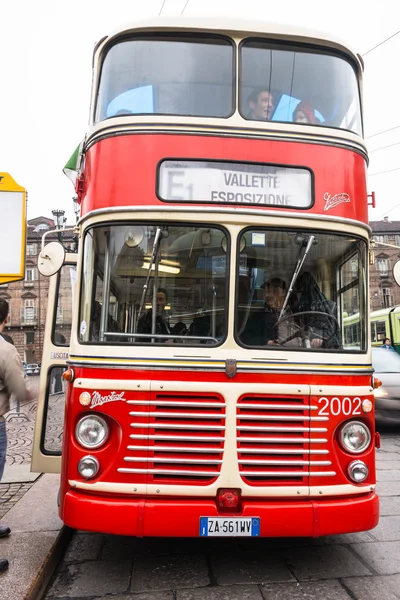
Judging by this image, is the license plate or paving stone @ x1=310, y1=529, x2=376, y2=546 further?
paving stone @ x1=310, y1=529, x2=376, y2=546

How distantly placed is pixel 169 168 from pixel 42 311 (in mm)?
67550

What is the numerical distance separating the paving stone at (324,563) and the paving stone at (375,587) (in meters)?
A: 0.13

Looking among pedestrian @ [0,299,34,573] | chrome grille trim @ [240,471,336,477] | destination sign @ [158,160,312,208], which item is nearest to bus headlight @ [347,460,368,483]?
chrome grille trim @ [240,471,336,477]

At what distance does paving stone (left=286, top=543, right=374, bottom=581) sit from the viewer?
412 centimetres

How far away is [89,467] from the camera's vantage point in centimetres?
386

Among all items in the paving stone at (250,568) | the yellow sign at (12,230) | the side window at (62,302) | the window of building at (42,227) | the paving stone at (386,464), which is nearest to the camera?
the paving stone at (250,568)

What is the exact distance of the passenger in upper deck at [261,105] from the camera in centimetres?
433

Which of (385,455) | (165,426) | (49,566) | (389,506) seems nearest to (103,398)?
(165,426)

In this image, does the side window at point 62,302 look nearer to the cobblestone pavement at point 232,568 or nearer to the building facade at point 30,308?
the cobblestone pavement at point 232,568

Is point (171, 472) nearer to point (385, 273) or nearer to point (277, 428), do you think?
point (277, 428)

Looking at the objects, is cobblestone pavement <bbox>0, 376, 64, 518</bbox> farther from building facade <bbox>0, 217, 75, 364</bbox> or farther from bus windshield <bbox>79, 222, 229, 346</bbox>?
building facade <bbox>0, 217, 75, 364</bbox>

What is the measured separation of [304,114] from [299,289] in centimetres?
141

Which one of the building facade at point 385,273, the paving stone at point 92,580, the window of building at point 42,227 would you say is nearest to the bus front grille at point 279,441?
the paving stone at point 92,580

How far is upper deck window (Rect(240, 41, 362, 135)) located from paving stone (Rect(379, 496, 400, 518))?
12.1 feet
